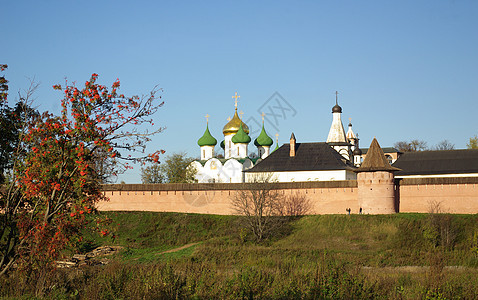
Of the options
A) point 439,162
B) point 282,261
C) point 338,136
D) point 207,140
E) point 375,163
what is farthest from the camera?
point 207,140

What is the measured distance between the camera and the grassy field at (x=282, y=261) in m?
12.0

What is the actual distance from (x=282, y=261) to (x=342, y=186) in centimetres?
1228

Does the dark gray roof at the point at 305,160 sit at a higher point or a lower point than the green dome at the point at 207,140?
lower

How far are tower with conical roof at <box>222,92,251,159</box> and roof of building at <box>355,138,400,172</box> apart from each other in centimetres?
1970

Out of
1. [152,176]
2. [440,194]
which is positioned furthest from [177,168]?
[440,194]

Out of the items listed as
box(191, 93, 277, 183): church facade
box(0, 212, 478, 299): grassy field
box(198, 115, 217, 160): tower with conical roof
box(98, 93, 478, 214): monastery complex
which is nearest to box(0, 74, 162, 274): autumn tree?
box(0, 212, 478, 299): grassy field

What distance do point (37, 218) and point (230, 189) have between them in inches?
930

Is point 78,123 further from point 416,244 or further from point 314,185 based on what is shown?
point 314,185

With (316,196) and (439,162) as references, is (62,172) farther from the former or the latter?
(439,162)

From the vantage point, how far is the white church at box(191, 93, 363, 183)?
127 ft

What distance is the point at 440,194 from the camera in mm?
29375

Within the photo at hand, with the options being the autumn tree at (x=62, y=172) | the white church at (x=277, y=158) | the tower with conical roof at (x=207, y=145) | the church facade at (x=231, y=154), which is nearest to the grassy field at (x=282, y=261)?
the autumn tree at (x=62, y=172)

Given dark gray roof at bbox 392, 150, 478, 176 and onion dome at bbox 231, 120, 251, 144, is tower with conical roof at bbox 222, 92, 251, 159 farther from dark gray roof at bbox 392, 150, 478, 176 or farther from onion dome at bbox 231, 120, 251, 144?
dark gray roof at bbox 392, 150, 478, 176

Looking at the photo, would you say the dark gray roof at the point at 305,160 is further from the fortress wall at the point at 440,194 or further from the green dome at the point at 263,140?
the green dome at the point at 263,140
